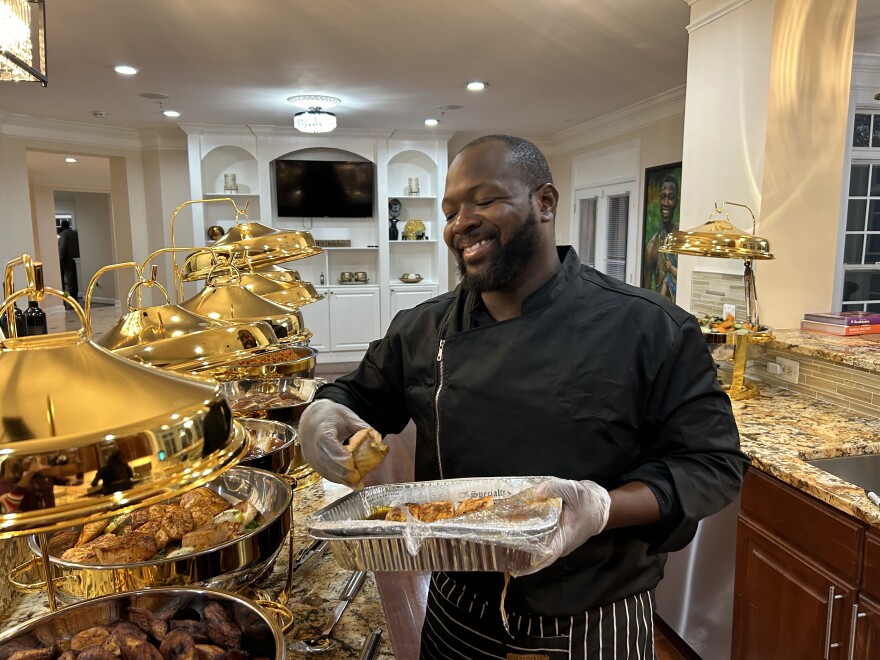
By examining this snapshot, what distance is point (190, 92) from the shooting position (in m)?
5.63

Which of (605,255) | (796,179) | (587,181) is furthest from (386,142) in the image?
(796,179)

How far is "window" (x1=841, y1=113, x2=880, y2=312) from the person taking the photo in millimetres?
4863

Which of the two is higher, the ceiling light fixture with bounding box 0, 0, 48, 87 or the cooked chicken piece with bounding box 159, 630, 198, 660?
the ceiling light fixture with bounding box 0, 0, 48, 87

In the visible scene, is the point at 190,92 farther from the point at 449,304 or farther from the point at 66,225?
the point at 66,225

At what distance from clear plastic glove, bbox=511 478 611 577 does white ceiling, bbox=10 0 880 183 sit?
3223 millimetres

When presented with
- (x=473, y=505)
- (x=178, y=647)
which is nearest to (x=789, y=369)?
(x=473, y=505)

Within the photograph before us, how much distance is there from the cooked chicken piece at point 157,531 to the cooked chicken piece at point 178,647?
272mm

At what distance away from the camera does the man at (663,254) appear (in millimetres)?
5852

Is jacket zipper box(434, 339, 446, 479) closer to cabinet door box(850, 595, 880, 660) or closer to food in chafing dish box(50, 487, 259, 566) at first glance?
food in chafing dish box(50, 487, 259, 566)

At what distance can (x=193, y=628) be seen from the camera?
33.0 inches

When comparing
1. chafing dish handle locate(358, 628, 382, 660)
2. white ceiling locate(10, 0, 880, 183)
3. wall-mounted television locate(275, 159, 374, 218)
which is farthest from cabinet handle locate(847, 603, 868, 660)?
wall-mounted television locate(275, 159, 374, 218)

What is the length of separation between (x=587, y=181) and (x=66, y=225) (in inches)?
539

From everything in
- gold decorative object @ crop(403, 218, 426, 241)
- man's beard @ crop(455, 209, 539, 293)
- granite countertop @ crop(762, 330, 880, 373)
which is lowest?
granite countertop @ crop(762, 330, 880, 373)

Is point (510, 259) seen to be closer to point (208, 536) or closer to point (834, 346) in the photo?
point (208, 536)
